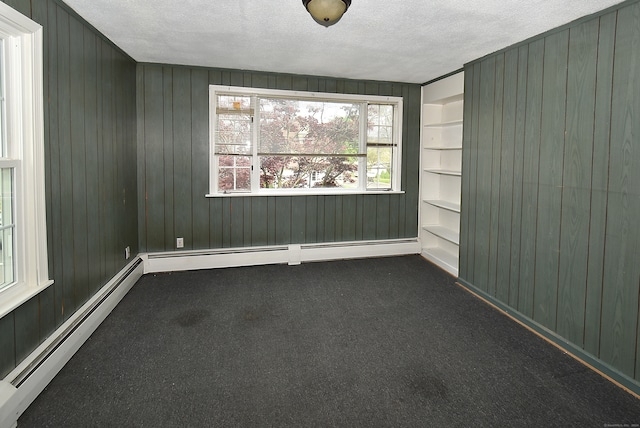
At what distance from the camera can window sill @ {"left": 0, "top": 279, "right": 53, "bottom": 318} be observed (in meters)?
1.88

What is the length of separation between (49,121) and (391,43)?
269 cm

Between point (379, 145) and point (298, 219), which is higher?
point (379, 145)

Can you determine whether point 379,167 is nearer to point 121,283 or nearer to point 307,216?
point 307,216

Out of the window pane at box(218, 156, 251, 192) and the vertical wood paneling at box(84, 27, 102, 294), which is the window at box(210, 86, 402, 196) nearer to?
the window pane at box(218, 156, 251, 192)

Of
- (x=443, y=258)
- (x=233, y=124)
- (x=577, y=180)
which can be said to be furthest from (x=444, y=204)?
(x=233, y=124)

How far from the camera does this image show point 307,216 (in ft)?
15.7

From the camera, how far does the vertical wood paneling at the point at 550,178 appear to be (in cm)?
277

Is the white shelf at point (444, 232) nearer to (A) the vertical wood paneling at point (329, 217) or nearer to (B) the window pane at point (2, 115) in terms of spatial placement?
(A) the vertical wood paneling at point (329, 217)

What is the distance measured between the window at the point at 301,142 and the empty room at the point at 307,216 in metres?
0.03

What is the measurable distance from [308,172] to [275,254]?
114 centimetres

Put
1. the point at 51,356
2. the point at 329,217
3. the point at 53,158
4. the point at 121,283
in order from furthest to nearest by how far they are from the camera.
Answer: the point at 329,217, the point at 121,283, the point at 53,158, the point at 51,356

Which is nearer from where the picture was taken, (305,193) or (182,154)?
(182,154)

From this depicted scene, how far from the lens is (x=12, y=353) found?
1.95m

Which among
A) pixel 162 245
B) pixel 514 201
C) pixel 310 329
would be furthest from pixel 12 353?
pixel 514 201
